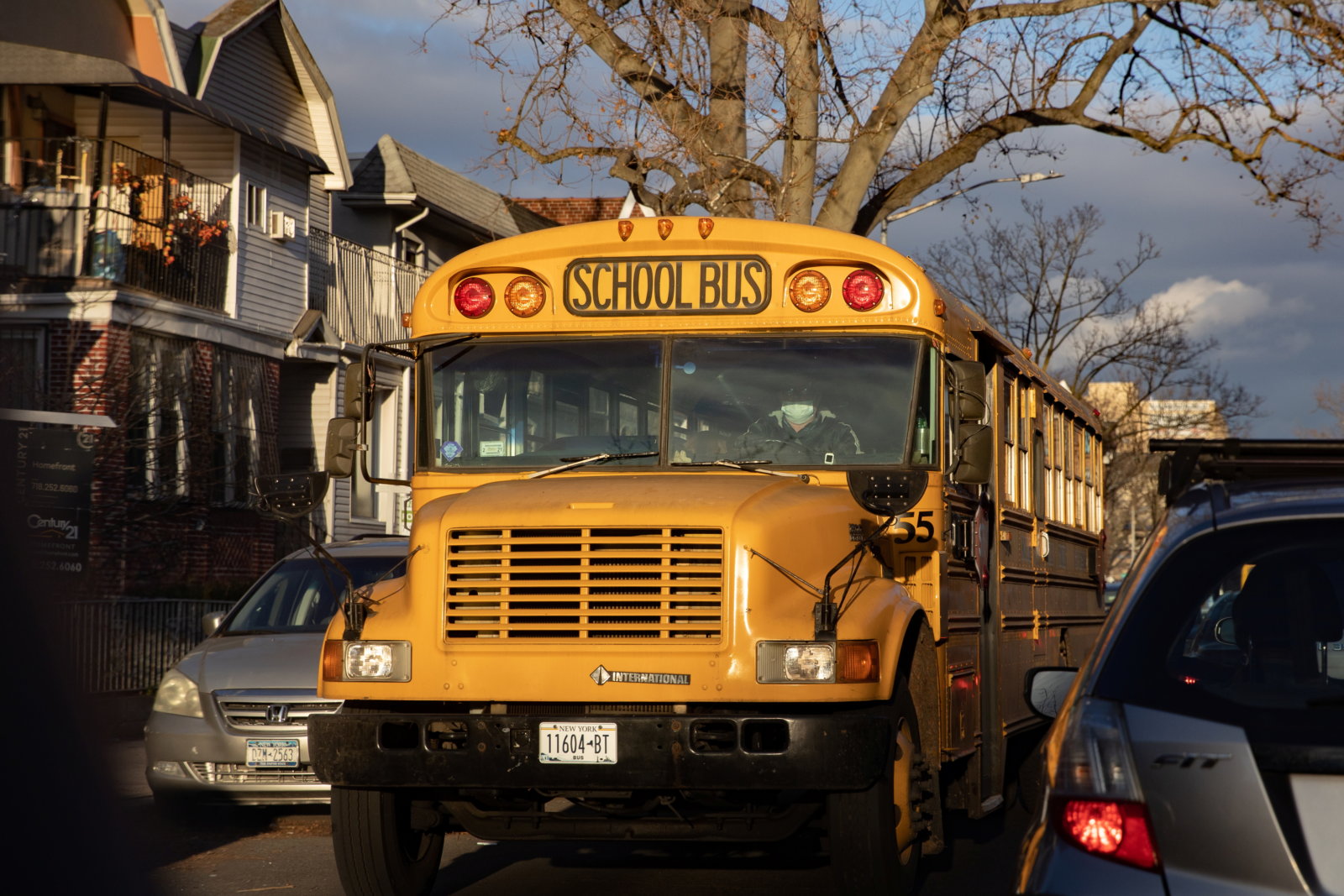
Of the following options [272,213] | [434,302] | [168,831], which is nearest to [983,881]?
[434,302]

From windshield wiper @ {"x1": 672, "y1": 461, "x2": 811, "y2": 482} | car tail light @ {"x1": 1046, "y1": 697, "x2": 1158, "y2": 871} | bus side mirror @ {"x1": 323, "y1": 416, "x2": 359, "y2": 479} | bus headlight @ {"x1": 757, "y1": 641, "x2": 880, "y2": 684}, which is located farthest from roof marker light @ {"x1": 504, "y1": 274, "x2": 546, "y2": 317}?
car tail light @ {"x1": 1046, "y1": 697, "x2": 1158, "y2": 871}

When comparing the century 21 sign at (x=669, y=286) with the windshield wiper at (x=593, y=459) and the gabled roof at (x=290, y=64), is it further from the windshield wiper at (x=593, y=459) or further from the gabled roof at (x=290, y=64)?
the gabled roof at (x=290, y=64)

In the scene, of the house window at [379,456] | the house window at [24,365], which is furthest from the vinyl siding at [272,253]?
the house window at [24,365]

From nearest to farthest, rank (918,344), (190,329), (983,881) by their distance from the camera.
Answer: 1. (918,344)
2. (983,881)
3. (190,329)

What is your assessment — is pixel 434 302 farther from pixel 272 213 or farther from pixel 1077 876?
pixel 272 213

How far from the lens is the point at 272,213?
27.5 m

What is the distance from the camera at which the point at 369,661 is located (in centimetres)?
653

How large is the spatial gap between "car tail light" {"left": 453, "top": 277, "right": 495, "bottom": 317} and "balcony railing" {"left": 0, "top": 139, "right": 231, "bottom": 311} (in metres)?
15.2

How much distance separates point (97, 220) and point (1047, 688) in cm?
2003

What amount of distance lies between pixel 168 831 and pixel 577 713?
4.69 m

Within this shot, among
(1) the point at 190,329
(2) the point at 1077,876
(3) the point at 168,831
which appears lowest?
(3) the point at 168,831

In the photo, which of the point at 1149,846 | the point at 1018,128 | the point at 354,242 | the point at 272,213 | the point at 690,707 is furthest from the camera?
the point at 354,242

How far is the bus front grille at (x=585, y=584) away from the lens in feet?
20.9

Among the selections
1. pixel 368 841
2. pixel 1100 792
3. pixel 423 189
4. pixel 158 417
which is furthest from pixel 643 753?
pixel 423 189
